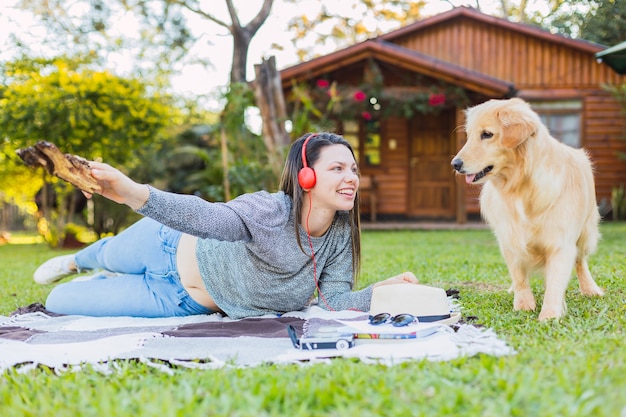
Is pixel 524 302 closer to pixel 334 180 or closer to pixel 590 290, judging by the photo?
pixel 590 290

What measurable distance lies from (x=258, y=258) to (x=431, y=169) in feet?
40.9

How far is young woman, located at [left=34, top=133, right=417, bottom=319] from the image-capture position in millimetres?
3123

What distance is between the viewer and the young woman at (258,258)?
3123 millimetres

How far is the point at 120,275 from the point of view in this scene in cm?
388

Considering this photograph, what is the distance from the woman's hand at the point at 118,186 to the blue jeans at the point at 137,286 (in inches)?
43.4

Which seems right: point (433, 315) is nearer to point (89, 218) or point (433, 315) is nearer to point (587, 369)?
point (587, 369)

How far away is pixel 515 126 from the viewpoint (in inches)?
124

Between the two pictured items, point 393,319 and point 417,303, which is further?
point 417,303

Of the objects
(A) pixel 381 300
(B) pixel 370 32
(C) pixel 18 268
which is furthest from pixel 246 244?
(B) pixel 370 32

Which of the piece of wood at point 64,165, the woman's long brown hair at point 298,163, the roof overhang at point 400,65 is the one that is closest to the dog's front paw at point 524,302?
the woman's long brown hair at point 298,163

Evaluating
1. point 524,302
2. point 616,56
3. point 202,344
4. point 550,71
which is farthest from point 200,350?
point 550,71

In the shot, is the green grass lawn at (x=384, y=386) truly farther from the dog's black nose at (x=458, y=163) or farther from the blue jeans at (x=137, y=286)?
the blue jeans at (x=137, y=286)

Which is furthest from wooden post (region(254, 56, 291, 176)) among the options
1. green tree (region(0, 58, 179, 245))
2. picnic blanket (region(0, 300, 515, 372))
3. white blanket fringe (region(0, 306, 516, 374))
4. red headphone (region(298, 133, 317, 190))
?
white blanket fringe (region(0, 306, 516, 374))

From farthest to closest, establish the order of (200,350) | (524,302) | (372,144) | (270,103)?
(372,144), (270,103), (524,302), (200,350)
